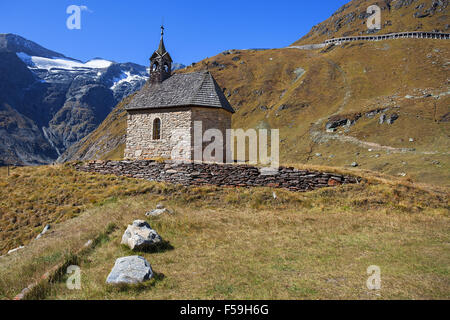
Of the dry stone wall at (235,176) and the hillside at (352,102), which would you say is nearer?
the dry stone wall at (235,176)

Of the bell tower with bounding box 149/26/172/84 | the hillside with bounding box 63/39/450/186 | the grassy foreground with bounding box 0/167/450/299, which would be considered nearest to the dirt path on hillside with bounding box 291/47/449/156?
the hillside with bounding box 63/39/450/186

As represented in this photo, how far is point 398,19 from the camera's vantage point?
4592 inches

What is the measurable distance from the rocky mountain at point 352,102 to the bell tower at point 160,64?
4828 millimetres

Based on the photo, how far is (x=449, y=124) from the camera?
4322 cm

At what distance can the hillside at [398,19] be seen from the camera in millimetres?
103000

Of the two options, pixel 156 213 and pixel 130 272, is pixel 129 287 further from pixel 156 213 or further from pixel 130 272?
pixel 156 213

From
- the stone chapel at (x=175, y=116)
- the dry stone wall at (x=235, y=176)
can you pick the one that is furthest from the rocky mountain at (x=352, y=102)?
the stone chapel at (x=175, y=116)

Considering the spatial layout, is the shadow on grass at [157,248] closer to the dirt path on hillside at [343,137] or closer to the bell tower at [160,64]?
the bell tower at [160,64]

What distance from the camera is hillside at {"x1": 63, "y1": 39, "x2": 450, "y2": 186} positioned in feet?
135

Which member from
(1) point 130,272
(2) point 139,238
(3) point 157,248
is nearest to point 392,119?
(3) point 157,248

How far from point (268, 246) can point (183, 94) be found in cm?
1580

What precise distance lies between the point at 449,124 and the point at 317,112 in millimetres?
27211

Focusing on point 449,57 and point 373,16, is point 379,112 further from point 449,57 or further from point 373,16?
point 373,16
